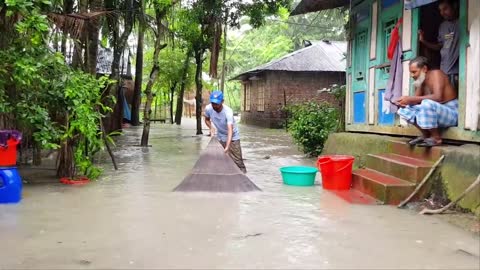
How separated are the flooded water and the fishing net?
0.21m

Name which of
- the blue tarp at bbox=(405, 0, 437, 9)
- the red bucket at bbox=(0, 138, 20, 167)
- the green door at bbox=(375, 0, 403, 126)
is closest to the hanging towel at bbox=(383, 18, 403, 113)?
the green door at bbox=(375, 0, 403, 126)

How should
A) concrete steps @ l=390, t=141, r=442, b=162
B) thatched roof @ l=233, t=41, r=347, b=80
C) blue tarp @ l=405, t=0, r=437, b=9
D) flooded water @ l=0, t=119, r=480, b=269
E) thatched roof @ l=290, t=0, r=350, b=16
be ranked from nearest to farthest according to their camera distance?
flooded water @ l=0, t=119, r=480, b=269 < concrete steps @ l=390, t=141, r=442, b=162 < blue tarp @ l=405, t=0, r=437, b=9 < thatched roof @ l=290, t=0, r=350, b=16 < thatched roof @ l=233, t=41, r=347, b=80

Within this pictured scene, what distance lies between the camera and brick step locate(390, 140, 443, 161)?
255 inches

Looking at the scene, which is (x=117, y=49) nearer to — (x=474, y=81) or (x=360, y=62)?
(x=360, y=62)

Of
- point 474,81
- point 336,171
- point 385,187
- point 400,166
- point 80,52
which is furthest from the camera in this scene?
point 80,52

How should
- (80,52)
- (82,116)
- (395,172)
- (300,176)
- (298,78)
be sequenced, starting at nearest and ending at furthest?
1. (395,172)
2. (82,116)
3. (300,176)
4. (80,52)
5. (298,78)

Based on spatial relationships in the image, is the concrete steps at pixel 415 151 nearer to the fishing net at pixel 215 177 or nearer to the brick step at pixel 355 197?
the brick step at pixel 355 197

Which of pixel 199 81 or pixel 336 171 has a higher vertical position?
pixel 199 81

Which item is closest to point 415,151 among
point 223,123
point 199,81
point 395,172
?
point 395,172

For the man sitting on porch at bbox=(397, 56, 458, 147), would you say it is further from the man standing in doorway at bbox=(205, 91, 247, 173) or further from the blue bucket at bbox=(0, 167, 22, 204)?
the blue bucket at bbox=(0, 167, 22, 204)

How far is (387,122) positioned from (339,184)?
6.29 ft

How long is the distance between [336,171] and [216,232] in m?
3.06

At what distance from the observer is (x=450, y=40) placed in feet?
23.1

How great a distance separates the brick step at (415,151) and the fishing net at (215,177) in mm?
2204
